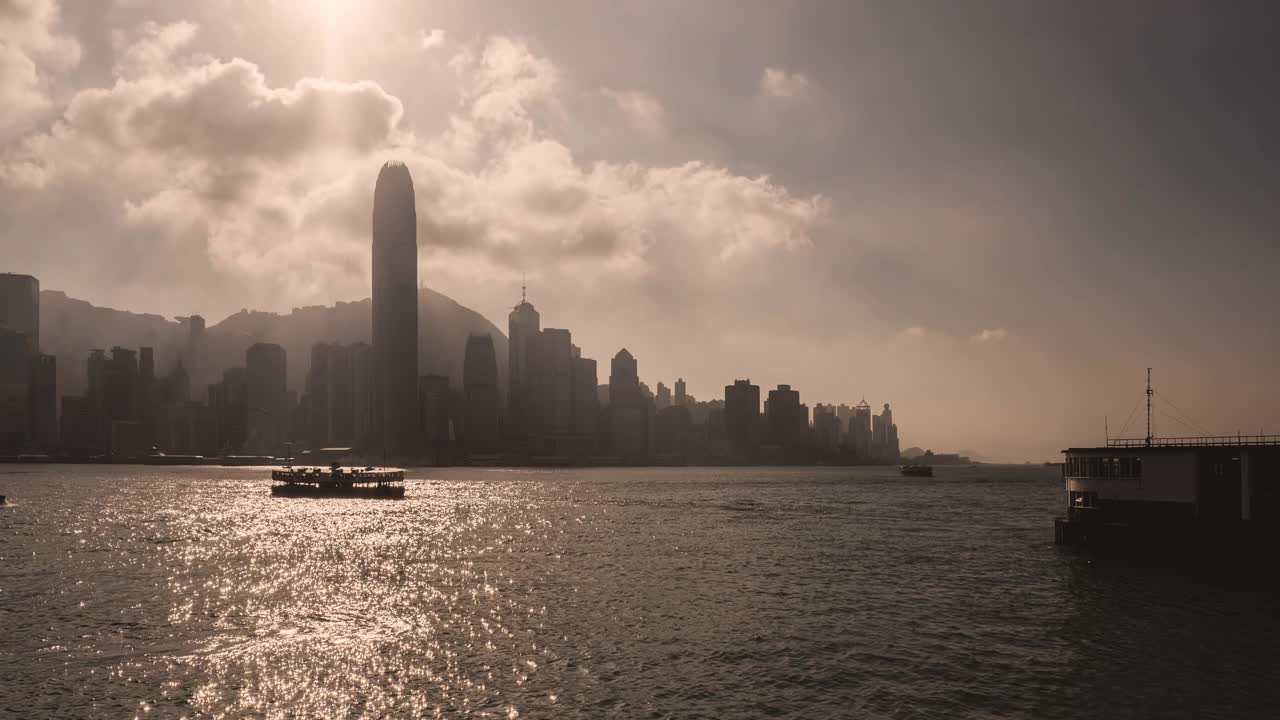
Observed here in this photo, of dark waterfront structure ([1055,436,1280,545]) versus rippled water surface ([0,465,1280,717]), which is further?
dark waterfront structure ([1055,436,1280,545])

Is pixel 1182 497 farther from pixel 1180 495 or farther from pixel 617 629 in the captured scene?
pixel 617 629

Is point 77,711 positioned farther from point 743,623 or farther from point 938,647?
point 938,647

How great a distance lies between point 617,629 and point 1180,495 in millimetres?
54775

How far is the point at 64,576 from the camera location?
A: 2852 inches

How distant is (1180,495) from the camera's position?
73.2m

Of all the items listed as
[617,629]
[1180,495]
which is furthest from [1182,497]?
[617,629]

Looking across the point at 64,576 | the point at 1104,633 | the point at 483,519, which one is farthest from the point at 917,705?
the point at 483,519

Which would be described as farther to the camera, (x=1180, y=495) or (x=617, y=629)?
(x=1180, y=495)

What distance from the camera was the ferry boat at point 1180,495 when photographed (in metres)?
69.9

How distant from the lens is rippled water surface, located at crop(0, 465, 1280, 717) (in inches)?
1507

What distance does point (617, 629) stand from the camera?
52.6m

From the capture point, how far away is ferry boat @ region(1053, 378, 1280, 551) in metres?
69.9

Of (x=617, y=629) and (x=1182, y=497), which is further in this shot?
(x=1182, y=497)

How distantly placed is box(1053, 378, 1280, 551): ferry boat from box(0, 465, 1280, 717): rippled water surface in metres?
3.88
